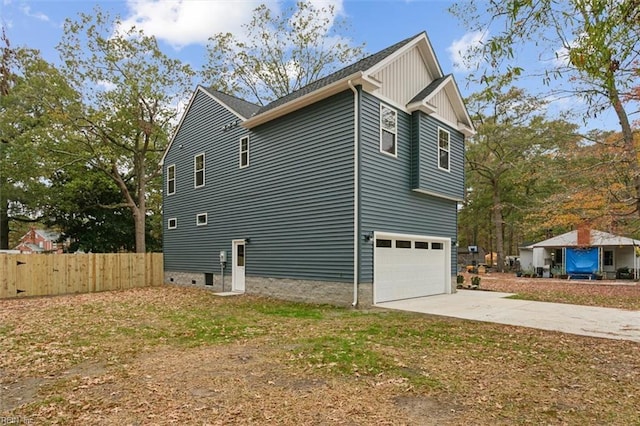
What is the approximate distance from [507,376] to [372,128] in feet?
23.0

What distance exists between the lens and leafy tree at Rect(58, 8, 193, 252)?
17.8 m

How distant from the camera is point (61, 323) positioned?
793 cm

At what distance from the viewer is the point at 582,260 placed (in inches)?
878

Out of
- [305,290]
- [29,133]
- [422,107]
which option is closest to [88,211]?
[29,133]

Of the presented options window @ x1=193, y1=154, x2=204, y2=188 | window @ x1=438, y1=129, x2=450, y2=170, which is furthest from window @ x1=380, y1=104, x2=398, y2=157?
window @ x1=193, y1=154, x2=204, y2=188

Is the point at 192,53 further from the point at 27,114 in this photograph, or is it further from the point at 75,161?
the point at 27,114

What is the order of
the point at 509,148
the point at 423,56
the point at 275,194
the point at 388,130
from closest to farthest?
the point at 388,130
the point at 275,194
the point at 423,56
the point at 509,148

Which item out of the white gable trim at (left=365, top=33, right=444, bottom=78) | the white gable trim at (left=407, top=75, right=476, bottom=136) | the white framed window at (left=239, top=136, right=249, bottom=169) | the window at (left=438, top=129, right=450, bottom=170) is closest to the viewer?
the white gable trim at (left=365, top=33, right=444, bottom=78)

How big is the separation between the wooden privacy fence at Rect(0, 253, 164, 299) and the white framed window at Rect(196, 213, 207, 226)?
10.3ft

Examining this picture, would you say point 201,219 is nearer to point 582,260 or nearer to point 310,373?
point 310,373

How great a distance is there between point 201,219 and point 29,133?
1056 cm

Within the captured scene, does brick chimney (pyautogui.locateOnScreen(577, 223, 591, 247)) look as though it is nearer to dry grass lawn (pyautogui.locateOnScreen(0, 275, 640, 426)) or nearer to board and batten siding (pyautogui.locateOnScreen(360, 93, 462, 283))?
board and batten siding (pyautogui.locateOnScreen(360, 93, 462, 283))

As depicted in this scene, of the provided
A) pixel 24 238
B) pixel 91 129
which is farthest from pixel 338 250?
pixel 24 238

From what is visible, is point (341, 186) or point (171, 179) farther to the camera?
point (171, 179)
